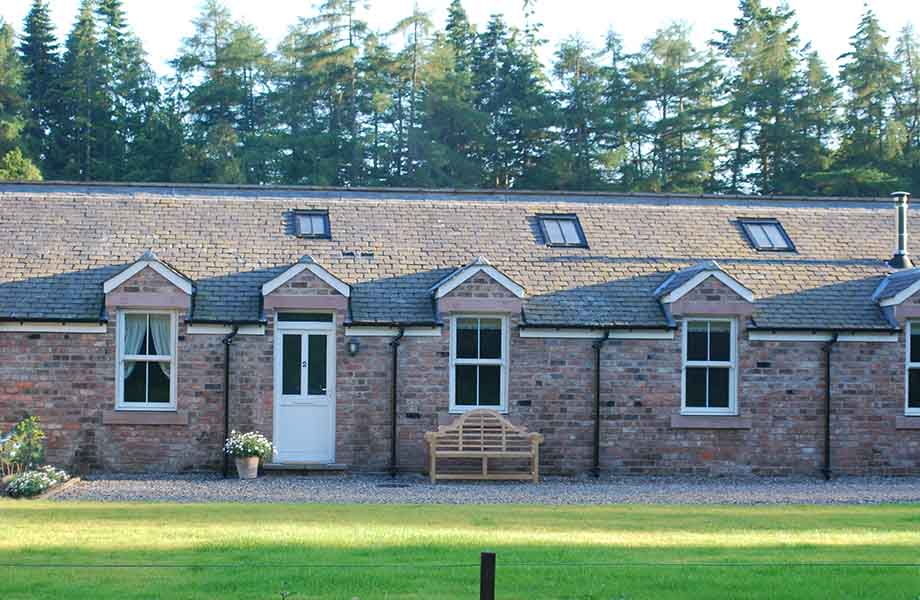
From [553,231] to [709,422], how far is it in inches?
194

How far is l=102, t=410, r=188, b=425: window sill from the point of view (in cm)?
2197

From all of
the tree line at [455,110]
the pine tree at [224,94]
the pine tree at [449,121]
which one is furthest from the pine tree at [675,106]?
the pine tree at [224,94]

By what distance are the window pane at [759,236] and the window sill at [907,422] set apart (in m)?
4.28

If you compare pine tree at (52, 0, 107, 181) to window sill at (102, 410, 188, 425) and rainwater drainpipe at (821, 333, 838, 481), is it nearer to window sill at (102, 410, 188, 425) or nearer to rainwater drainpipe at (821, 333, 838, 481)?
window sill at (102, 410, 188, 425)

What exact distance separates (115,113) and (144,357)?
30.5 metres

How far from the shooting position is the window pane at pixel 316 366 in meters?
22.5

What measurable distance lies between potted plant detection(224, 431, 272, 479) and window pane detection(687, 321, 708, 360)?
292 inches

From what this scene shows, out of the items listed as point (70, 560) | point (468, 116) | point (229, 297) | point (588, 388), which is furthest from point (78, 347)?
point (468, 116)

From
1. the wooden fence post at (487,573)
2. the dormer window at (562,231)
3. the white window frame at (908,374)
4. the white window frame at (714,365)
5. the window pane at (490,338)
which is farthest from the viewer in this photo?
the dormer window at (562,231)

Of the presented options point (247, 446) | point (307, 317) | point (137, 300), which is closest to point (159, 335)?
point (137, 300)

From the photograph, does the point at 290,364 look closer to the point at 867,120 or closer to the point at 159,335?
the point at 159,335

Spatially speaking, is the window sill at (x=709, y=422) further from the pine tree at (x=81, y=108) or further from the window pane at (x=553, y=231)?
the pine tree at (x=81, y=108)

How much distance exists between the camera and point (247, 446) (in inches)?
840

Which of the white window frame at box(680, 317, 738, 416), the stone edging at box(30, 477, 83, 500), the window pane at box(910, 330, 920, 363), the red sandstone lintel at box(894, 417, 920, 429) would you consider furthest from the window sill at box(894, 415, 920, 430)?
the stone edging at box(30, 477, 83, 500)
